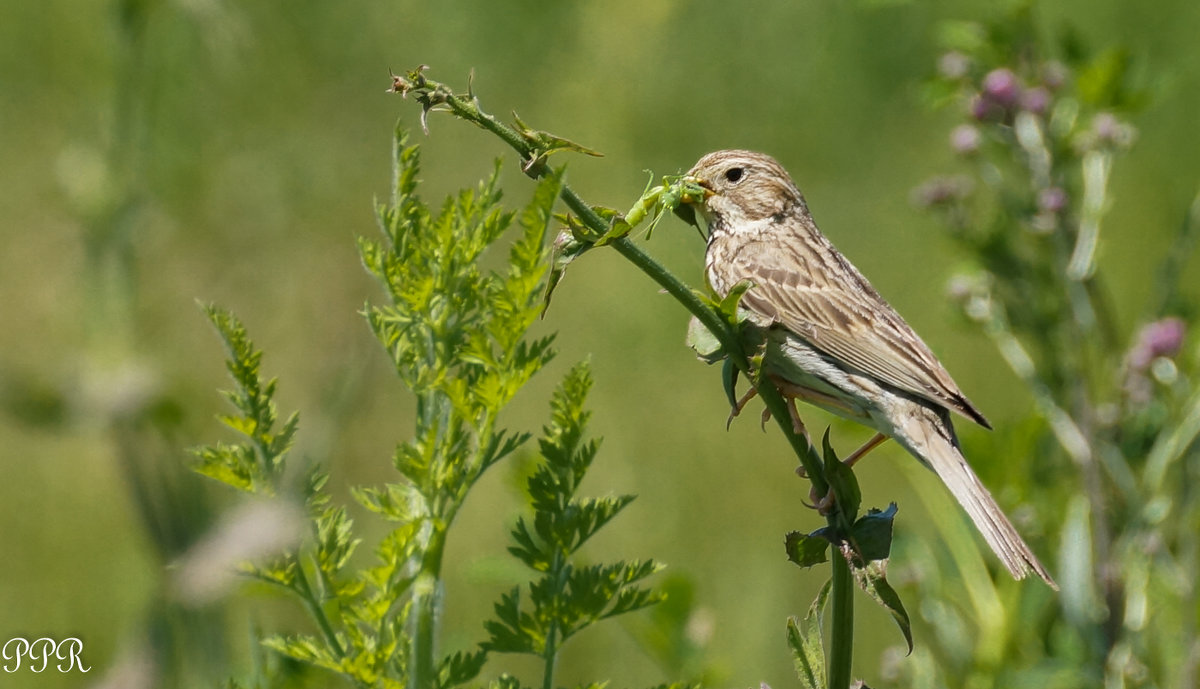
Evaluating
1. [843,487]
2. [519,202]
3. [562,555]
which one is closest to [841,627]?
[843,487]

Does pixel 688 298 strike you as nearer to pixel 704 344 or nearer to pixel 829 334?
pixel 704 344

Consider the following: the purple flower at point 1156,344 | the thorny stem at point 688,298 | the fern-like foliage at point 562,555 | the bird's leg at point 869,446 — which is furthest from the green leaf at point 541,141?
the purple flower at point 1156,344

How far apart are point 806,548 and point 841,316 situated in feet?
5.51

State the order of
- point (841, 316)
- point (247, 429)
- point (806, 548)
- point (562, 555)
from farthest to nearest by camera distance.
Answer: point (841, 316)
point (806, 548)
point (562, 555)
point (247, 429)

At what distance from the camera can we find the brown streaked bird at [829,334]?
112 inches

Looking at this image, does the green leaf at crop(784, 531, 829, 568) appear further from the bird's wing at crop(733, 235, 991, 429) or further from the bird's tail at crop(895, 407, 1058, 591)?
the bird's wing at crop(733, 235, 991, 429)

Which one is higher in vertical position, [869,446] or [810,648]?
[869,446]

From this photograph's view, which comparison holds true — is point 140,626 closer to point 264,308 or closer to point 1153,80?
point 1153,80

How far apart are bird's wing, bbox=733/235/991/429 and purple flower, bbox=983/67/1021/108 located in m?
0.57

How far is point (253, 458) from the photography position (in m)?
1.54

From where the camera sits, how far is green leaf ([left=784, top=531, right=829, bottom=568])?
173 cm

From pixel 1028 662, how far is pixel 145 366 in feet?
7.41

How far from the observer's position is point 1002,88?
143 inches

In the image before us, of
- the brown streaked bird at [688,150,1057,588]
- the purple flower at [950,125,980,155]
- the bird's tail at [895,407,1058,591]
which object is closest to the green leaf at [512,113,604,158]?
the brown streaked bird at [688,150,1057,588]
